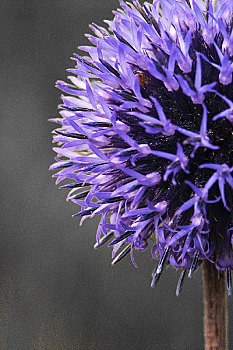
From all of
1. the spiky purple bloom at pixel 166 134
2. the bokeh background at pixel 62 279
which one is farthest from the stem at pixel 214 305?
the bokeh background at pixel 62 279

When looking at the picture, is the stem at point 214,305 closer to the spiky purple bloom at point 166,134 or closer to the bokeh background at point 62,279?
the spiky purple bloom at point 166,134

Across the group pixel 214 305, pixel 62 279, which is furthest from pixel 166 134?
pixel 62 279

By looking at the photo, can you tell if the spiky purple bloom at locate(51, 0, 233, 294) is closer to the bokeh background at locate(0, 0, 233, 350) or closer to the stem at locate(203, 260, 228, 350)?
the stem at locate(203, 260, 228, 350)

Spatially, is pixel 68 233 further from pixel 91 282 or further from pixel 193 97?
pixel 193 97

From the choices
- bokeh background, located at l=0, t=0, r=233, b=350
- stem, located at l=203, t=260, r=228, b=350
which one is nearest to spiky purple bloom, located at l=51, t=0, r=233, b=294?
stem, located at l=203, t=260, r=228, b=350

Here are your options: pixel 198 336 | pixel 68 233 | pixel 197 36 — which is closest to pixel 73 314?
pixel 68 233

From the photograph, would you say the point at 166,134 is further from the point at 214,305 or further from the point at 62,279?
the point at 62,279
